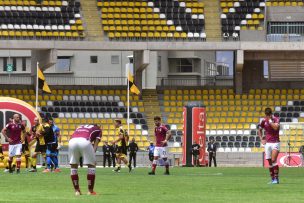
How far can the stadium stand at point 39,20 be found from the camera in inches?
Result: 2389

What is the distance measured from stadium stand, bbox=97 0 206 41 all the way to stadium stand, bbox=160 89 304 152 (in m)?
4.01

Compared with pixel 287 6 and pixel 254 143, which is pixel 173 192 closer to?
pixel 254 143

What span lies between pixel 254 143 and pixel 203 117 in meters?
6.25

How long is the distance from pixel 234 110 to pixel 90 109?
8594 mm

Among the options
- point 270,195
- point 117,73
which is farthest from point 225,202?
point 117,73

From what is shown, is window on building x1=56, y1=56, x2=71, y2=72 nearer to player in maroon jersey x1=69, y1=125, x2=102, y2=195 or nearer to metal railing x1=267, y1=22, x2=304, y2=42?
metal railing x1=267, y1=22, x2=304, y2=42

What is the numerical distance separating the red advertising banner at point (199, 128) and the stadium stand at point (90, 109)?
6.25 metres

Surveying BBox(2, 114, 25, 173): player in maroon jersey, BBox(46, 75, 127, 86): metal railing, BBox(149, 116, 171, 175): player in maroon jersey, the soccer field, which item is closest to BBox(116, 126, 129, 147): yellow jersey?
BBox(149, 116, 171, 175): player in maroon jersey

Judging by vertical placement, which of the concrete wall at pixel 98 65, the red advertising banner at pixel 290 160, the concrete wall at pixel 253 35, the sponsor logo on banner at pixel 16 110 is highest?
the concrete wall at pixel 253 35

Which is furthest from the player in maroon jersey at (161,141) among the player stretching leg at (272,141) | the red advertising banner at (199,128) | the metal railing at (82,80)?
the metal railing at (82,80)

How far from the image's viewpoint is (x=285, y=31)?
6166 centimetres

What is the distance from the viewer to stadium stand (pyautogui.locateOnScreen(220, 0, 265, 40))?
204 feet

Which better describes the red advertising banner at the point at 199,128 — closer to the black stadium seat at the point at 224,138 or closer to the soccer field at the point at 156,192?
the black stadium seat at the point at 224,138

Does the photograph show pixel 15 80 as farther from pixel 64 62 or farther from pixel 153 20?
pixel 153 20
